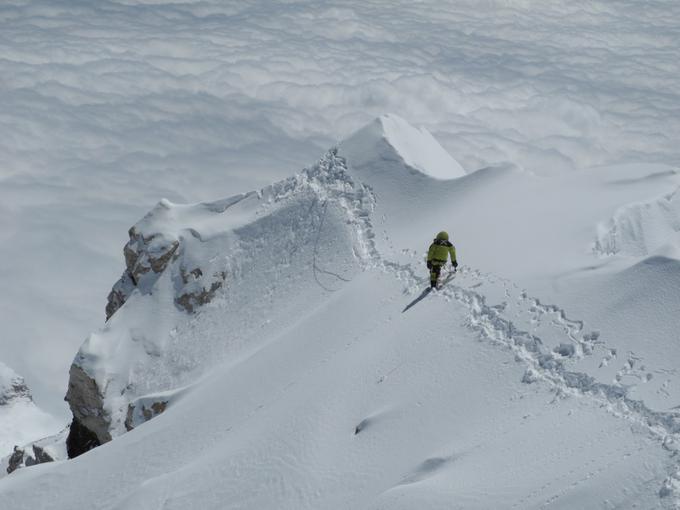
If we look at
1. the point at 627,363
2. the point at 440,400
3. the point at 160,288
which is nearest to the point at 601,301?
the point at 627,363

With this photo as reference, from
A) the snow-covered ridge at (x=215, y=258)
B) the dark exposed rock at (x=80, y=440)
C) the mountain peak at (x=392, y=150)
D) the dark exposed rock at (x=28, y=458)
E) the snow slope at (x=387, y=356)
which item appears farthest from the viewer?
the dark exposed rock at (x=28, y=458)

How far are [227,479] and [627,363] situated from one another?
25.4 ft

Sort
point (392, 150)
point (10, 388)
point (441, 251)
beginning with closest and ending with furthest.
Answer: point (441, 251) → point (392, 150) → point (10, 388)

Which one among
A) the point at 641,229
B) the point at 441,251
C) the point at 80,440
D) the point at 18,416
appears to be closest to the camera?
the point at 441,251

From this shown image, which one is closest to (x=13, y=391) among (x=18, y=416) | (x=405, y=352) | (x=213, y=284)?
(x=18, y=416)

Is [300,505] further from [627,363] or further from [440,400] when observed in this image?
[627,363]

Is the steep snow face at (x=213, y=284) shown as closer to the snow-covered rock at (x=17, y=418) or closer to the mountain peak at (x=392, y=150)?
the mountain peak at (x=392, y=150)

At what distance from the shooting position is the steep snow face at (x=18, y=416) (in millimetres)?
65438

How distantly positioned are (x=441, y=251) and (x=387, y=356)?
2.63m

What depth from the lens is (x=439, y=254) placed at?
19719 millimetres

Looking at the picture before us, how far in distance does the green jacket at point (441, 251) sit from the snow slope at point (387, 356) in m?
0.80

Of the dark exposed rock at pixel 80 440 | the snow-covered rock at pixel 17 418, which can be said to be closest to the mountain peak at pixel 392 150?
the dark exposed rock at pixel 80 440

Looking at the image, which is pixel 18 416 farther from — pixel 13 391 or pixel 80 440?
pixel 80 440

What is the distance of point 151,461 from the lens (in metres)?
20.0
